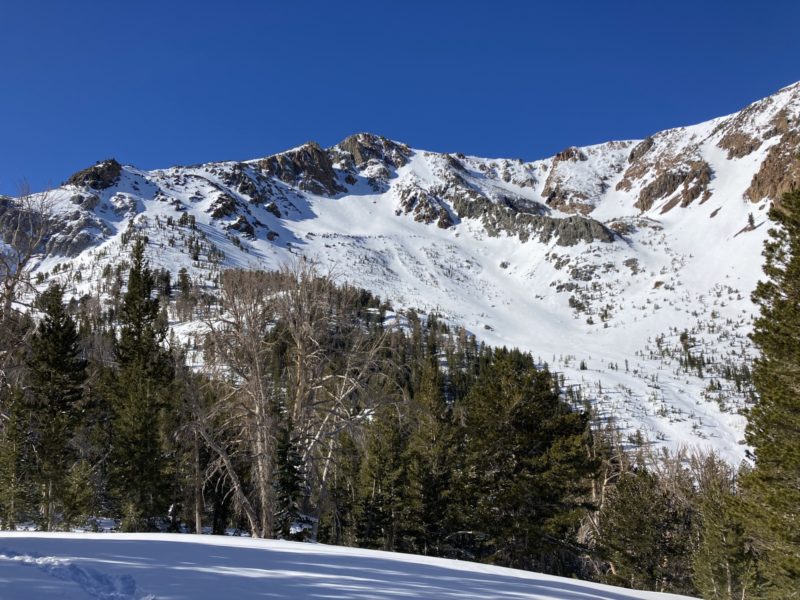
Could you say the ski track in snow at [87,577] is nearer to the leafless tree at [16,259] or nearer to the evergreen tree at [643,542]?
the leafless tree at [16,259]

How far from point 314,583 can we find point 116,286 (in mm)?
145829

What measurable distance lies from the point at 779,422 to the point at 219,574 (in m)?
14.4

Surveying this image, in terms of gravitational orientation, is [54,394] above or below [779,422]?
below

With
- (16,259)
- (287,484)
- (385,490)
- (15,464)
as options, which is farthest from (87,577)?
(385,490)

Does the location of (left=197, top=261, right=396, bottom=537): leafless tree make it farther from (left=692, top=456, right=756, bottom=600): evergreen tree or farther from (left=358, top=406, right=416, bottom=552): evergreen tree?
(left=692, top=456, right=756, bottom=600): evergreen tree

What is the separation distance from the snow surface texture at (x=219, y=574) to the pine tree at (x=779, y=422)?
695 cm

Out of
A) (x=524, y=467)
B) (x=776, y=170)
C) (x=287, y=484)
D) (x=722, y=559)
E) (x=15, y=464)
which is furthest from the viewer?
(x=776, y=170)

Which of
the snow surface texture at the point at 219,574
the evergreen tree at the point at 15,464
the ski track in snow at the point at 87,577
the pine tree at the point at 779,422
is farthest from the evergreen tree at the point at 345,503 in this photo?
the ski track in snow at the point at 87,577

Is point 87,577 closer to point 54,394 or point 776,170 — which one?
point 54,394

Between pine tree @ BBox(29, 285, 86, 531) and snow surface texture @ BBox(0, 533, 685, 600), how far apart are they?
20.6 metres

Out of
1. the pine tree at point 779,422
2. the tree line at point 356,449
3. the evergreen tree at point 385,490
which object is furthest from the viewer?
the evergreen tree at point 385,490

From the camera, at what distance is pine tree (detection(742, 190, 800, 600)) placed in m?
12.5

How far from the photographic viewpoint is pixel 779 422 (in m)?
13.5

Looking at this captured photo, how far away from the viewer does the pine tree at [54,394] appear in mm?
25797
